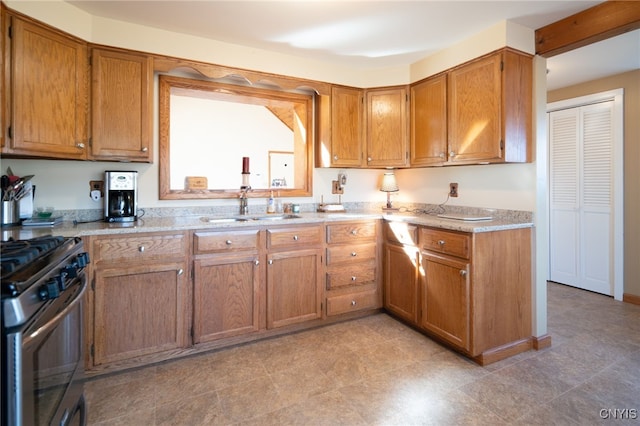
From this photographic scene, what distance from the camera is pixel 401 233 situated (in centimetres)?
280

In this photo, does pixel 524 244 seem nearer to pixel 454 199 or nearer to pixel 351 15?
pixel 454 199

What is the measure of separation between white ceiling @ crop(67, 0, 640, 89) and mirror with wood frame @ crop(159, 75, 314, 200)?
0.45 metres

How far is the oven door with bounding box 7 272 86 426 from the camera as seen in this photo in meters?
0.93

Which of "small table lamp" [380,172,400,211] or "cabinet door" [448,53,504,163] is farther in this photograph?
"small table lamp" [380,172,400,211]

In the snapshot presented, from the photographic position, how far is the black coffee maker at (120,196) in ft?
7.62

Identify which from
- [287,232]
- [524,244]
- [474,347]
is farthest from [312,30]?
[474,347]

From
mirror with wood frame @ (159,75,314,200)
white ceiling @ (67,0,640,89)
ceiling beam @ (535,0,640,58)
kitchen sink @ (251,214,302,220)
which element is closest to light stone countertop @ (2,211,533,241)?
kitchen sink @ (251,214,302,220)

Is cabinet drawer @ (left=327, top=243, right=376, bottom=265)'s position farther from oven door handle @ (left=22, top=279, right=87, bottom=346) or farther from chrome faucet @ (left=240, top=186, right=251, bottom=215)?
oven door handle @ (left=22, top=279, right=87, bottom=346)

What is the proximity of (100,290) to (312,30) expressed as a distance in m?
2.26

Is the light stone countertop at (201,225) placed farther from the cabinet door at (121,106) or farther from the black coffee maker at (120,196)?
the cabinet door at (121,106)

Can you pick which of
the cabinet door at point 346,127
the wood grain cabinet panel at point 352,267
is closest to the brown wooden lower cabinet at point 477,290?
the wood grain cabinet panel at point 352,267

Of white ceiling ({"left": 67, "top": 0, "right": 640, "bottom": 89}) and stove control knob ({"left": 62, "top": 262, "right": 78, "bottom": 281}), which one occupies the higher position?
white ceiling ({"left": 67, "top": 0, "right": 640, "bottom": 89})

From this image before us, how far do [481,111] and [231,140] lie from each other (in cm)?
216

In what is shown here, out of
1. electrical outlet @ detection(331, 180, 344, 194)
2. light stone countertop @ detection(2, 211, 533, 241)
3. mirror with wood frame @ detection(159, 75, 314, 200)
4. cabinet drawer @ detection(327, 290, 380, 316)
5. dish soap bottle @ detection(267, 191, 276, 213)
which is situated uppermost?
mirror with wood frame @ detection(159, 75, 314, 200)
